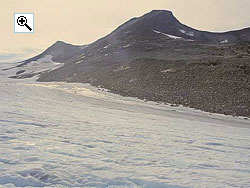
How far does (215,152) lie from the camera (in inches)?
332

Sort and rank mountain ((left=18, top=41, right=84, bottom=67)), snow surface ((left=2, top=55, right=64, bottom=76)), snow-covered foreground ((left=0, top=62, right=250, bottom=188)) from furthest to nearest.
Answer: mountain ((left=18, top=41, right=84, bottom=67))
snow surface ((left=2, top=55, right=64, bottom=76))
snow-covered foreground ((left=0, top=62, right=250, bottom=188))

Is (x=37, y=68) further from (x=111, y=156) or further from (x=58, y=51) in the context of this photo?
(x=111, y=156)

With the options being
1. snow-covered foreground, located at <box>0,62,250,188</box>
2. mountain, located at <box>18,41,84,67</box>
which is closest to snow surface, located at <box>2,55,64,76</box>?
mountain, located at <box>18,41,84,67</box>

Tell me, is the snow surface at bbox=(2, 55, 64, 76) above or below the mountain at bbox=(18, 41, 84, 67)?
below

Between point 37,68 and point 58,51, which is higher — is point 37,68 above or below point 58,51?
below

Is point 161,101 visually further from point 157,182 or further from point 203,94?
point 157,182

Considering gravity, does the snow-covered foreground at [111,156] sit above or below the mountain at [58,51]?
below

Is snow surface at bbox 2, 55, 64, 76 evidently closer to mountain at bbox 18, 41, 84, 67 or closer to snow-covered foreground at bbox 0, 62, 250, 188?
mountain at bbox 18, 41, 84, 67

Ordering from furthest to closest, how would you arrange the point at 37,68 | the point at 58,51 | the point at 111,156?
1. the point at 58,51
2. the point at 37,68
3. the point at 111,156

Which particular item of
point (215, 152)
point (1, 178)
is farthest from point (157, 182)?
point (215, 152)

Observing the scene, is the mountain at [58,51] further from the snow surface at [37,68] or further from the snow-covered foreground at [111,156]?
the snow-covered foreground at [111,156]

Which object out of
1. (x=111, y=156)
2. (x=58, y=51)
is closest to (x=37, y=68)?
(x=58, y=51)

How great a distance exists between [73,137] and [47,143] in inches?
46.3

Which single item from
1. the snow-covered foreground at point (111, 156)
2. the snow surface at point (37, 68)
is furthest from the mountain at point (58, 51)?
the snow-covered foreground at point (111, 156)
